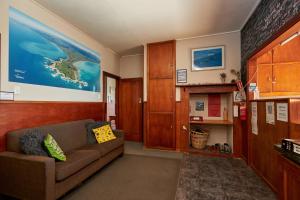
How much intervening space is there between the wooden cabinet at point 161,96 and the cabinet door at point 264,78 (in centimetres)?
181

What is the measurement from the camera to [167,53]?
3.97 meters

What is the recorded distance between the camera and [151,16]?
283cm

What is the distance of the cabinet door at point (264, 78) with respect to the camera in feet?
9.59

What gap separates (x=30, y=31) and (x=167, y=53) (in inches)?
112

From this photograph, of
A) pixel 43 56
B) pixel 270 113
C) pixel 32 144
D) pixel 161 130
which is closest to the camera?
pixel 32 144

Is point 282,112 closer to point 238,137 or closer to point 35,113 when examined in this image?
point 238,137

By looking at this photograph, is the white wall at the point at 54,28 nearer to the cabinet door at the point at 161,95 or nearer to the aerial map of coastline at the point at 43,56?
the aerial map of coastline at the point at 43,56

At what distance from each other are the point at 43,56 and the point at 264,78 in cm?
404

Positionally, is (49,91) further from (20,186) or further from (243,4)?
(243,4)

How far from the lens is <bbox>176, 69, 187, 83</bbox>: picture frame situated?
3869 millimetres

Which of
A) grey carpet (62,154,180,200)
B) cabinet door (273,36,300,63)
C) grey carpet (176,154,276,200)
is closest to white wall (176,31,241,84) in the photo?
cabinet door (273,36,300,63)

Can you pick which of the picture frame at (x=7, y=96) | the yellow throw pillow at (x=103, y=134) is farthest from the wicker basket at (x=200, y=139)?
the picture frame at (x=7, y=96)

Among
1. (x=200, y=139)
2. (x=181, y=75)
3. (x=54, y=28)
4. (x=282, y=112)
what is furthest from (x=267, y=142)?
(x=54, y=28)

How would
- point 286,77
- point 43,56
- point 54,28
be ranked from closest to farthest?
point 43,56
point 54,28
point 286,77
